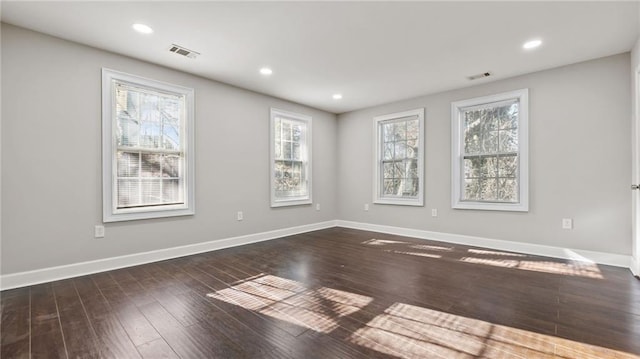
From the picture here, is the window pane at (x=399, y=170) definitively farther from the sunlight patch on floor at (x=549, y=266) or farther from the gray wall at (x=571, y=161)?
the sunlight patch on floor at (x=549, y=266)

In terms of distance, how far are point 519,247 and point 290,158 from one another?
12.7ft

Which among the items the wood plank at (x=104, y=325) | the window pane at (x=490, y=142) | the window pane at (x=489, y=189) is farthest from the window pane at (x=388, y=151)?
the wood plank at (x=104, y=325)

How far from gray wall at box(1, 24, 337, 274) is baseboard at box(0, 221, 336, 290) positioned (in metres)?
0.06

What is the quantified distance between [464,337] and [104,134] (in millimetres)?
3883

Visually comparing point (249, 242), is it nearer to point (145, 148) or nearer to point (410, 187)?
point (145, 148)

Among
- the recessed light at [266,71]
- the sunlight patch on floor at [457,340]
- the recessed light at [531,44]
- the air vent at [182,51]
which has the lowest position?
the sunlight patch on floor at [457,340]

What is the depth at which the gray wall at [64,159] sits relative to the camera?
105 inches

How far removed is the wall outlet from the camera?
3.11 meters

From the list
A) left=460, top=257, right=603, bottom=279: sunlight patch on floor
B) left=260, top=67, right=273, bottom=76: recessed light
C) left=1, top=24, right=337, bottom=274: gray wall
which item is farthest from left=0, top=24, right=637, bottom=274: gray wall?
left=260, top=67, right=273, bottom=76: recessed light

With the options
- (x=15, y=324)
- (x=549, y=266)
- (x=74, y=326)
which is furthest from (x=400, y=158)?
(x=15, y=324)

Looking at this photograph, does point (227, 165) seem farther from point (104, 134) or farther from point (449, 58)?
point (449, 58)

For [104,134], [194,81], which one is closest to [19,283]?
[104,134]

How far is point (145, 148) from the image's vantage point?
11.5 feet

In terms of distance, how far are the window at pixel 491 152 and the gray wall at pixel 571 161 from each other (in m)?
0.10
